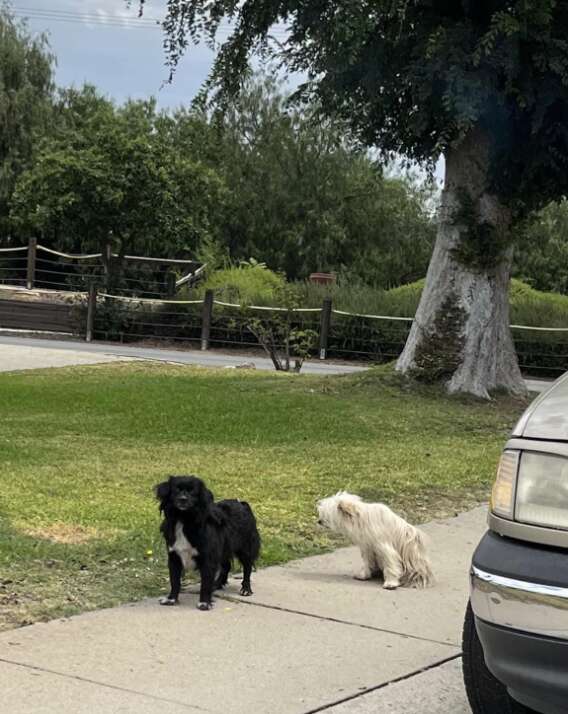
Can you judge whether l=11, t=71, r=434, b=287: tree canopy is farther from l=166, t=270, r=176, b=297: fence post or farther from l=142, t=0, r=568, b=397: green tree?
l=142, t=0, r=568, b=397: green tree

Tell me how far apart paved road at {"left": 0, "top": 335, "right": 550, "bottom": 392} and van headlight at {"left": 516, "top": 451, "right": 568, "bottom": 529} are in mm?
14874

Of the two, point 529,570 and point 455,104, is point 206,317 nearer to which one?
point 455,104

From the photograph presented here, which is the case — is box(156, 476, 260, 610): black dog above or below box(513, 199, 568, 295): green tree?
below

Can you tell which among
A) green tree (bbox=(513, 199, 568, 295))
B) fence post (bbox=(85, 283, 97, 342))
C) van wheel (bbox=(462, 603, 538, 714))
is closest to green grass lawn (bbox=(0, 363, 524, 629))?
van wheel (bbox=(462, 603, 538, 714))

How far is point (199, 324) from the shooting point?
30.3 meters

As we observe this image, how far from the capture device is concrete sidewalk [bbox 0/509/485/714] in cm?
427

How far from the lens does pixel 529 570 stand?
10.7 ft

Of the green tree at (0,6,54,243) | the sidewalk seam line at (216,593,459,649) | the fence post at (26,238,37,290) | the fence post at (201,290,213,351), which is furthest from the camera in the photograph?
the green tree at (0,6,54,243)

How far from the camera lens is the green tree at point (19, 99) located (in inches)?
1617

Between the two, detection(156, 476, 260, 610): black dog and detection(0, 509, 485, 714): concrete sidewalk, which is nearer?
detection(0, 509, 485, 714): concrete sidewalk

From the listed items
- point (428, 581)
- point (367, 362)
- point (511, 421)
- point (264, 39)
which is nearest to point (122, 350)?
point (367, 362)

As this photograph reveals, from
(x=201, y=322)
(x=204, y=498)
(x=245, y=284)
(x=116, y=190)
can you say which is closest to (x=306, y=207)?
(x=245, y=284)

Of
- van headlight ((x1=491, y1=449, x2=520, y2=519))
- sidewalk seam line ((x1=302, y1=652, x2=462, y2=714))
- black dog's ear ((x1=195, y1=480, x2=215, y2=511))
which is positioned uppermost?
van headlight ((x1=491, y1=449, x2=520, y2=519))

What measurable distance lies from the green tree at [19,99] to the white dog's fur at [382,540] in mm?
35708
